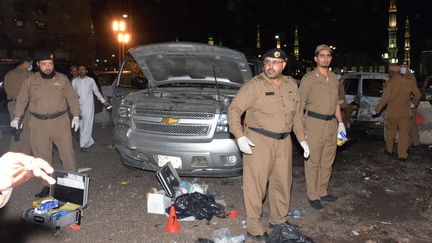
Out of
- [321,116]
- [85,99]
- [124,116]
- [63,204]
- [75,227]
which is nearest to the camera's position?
[75,227]

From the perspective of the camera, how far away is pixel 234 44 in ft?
339

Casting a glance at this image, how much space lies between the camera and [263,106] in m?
3.95

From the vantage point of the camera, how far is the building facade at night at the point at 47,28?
38156 millimetres

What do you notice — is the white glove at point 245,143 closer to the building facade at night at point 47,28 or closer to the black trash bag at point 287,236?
the black trash bag at point 287,236

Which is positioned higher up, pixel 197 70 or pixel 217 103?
pixel 197 70

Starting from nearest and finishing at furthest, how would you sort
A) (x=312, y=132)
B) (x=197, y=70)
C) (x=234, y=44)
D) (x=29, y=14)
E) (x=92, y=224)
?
(x=92, y=224), (x=312, y=132), (x=197, y=70), (x=29, y=14), (x=234, y=44)

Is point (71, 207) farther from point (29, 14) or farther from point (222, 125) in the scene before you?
point (29, 14)

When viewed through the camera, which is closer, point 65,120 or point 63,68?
point 65,120

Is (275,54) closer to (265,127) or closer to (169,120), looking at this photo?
(265,127)

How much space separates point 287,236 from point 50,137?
3421mm

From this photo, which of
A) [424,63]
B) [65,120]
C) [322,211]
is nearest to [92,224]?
[65,120]

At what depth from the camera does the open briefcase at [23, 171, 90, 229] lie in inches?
167

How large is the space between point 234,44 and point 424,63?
211ft

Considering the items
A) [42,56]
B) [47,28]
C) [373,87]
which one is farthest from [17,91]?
[47,28]
